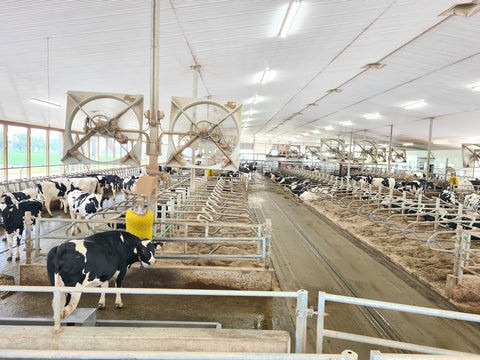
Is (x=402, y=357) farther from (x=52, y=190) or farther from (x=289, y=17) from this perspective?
(x=52, y=190)

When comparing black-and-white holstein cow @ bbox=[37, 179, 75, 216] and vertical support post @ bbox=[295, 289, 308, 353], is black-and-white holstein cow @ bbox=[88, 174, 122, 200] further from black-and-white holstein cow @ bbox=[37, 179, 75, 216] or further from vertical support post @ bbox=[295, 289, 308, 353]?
vertical support post @ bbox=[295, 289, 308, 353]

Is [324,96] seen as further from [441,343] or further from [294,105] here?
[441,343]

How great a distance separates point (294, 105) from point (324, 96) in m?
3.61

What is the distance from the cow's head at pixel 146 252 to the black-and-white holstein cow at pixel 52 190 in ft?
25.4

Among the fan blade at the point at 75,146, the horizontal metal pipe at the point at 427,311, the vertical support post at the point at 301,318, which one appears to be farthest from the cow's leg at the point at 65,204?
the horizontal metal pipe at the point at 427,311

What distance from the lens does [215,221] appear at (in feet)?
23.2

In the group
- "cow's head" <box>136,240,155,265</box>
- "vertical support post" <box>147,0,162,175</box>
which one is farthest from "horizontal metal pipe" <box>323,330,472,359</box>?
"vertical support post" <box>147,0,162,175</box>

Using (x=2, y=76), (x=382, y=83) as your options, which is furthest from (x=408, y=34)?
(x=2, y=76)

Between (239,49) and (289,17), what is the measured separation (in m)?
2.25

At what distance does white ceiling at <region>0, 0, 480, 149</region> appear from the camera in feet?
20.1

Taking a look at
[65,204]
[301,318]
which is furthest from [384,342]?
[65,204]

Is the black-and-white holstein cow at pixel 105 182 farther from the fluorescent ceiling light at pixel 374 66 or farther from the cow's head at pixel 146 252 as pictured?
the fluorescent ceiling light at pixel 374 66

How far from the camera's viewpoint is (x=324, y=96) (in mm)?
17312

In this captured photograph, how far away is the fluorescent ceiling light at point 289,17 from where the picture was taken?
20.2ft
